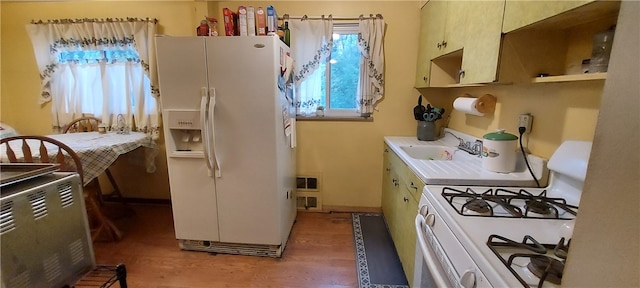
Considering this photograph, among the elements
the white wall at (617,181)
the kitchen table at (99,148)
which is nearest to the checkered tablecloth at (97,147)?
the kitchen table at (99,148)

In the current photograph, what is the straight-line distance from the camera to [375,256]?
6.87 ft

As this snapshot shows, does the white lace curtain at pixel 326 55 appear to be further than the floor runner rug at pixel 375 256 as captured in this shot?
Yes

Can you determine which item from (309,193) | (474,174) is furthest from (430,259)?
(309,193)

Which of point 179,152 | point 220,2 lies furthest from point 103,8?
point 179,152

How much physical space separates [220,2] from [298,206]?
85.7 inches

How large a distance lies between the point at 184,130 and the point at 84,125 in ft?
5.41

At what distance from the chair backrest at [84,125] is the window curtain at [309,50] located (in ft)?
7.02

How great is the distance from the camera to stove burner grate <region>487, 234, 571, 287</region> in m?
0.61

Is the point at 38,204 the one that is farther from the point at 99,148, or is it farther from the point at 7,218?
the point at 99,148

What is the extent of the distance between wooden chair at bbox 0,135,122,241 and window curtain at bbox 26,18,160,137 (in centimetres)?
70

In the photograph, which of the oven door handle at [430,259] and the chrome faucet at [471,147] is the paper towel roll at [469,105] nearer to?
the chrome faucet at [471,147]

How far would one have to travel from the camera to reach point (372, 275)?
6.18 feet

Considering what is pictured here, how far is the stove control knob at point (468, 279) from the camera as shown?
0.71 metres

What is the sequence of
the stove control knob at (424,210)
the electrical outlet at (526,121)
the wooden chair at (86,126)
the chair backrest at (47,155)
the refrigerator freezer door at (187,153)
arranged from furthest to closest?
the wooden chair at (86,126) → the refrigerator freezer door at (187,153) → the chair backrest at (47,155) → the electrical outlet at (526,121) → the stove control knob at (424,210)
